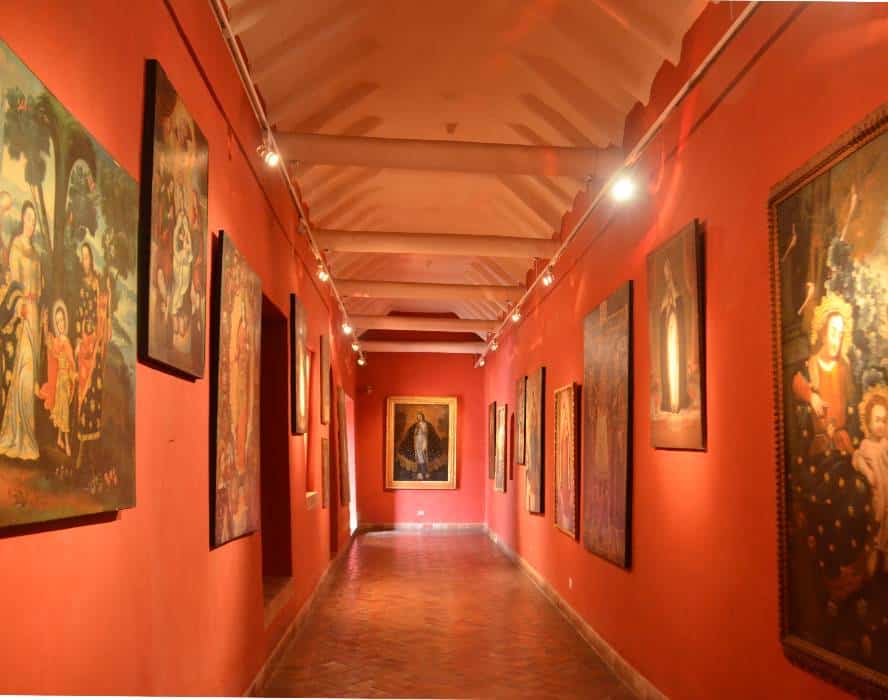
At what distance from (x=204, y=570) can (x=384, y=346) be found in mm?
14710

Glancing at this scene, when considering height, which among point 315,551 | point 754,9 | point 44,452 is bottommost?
point 315,551

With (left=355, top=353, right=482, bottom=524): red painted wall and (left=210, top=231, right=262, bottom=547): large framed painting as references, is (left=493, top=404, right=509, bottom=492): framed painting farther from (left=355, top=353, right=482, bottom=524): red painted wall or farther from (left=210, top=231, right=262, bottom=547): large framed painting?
(left=210, top=231, right=262, bottom=547): large framed painting

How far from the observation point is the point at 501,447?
1541cm

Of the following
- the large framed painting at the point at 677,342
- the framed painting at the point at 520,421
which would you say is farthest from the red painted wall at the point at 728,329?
the framed painting at the point at 520,421

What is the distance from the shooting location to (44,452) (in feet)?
7.30

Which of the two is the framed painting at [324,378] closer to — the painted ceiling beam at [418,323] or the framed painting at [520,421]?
the framed painting at [520,421]

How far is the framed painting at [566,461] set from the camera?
815 cm

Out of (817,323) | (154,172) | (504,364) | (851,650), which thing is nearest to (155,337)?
(154,172)

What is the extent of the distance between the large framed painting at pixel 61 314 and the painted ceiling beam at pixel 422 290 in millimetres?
9444

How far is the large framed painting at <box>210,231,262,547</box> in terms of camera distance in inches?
179

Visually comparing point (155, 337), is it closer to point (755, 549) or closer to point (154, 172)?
point (154, 172)

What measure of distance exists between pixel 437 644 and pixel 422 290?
641cm

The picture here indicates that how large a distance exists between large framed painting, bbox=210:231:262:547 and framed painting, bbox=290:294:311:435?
192cm

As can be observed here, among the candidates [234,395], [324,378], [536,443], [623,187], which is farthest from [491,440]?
[234,395]
